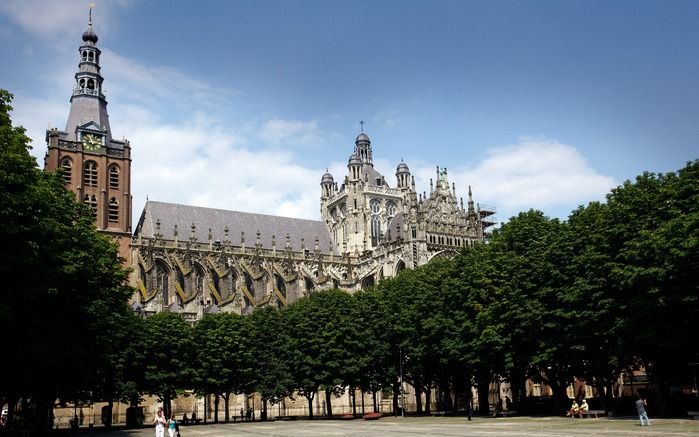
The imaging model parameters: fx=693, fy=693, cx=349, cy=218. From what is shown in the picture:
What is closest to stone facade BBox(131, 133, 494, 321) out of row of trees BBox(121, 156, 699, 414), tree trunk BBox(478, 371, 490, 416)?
row of trees BBox(121, 156, 699, 414)

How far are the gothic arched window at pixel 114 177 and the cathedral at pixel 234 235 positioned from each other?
14 centimetres

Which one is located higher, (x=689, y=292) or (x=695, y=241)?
(x=695, y=241)

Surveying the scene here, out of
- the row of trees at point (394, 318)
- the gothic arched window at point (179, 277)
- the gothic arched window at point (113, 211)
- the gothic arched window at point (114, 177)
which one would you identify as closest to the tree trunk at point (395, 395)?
the row of trees at point (394, 318)

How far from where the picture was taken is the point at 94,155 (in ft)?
339

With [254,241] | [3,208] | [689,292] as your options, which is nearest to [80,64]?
[254,241]

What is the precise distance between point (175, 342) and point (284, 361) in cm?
1244

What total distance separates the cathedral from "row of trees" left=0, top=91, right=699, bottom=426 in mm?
23828

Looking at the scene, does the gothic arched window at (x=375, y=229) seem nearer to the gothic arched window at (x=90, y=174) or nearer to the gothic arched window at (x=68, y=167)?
the gothic arched window at (x=90, y=174)

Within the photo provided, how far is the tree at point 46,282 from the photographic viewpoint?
97.5 ft

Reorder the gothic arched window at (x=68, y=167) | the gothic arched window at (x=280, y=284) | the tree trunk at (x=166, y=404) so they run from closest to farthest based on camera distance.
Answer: the tree trunk at (x=166, y=404)
the gothic arched window at (x=68, y=167)
the gothic arched window at (x=280, y=284)

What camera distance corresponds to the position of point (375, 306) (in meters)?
77.4

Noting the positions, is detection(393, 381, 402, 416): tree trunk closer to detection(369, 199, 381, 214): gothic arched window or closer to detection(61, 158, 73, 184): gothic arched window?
detection(369, 199, 381, 214): gothic arched window

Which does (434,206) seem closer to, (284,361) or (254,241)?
(254,241)

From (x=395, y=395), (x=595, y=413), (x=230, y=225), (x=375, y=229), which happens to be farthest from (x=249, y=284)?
(x=595, y=413)
